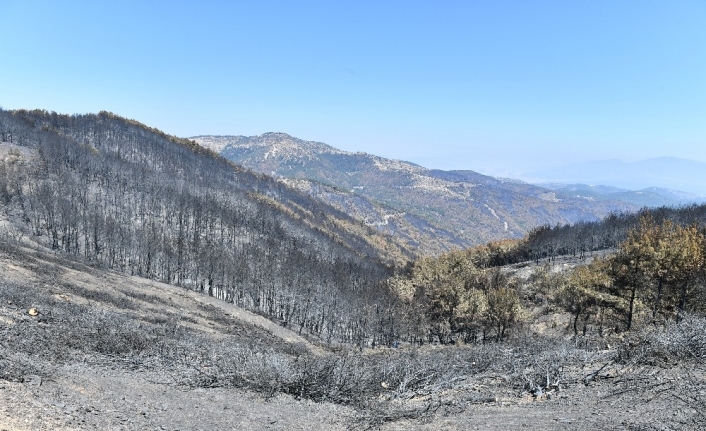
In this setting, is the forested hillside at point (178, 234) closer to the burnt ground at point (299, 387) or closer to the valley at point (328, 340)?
the valley at point (328, 340)

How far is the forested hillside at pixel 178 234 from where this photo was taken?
83956mm

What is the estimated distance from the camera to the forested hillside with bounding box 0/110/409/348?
8396 centimetres

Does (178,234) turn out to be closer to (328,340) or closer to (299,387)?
(328,340)

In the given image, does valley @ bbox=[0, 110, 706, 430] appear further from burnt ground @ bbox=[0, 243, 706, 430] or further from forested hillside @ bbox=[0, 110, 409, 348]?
forested hillside @ bbox=[0, 110, 409, 348]

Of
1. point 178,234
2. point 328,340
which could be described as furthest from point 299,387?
point 178,234

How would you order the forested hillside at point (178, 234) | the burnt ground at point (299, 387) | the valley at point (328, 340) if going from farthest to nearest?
1. the forested hillside at point (178, 234)
2. the valley at point (328, 340)
3. the burnt ground at point (299, 387)

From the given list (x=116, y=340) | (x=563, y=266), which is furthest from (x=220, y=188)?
(x=116, y=340)

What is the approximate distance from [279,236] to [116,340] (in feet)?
431

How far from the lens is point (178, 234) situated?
123 metres

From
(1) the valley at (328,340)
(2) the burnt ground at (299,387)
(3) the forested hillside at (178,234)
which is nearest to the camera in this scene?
(2) the burnt ground at (299,387)

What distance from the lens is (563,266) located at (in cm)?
11225

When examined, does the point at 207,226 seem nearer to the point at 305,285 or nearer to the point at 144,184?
the point at 144,184

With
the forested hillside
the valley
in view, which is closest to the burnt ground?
the valley

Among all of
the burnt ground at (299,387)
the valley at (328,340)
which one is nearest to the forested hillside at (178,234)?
the valley at (328,340)
